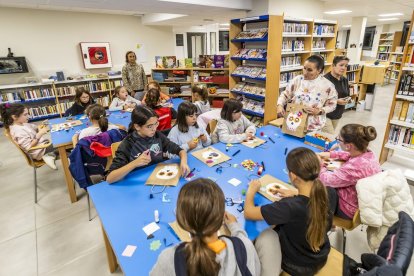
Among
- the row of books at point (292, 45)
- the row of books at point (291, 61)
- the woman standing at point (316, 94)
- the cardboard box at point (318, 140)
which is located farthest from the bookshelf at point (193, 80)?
the cardboard box at point (318, 140)

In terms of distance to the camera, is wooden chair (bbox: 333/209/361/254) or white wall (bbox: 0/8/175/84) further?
white wall (bbox: 0/8/175/84)

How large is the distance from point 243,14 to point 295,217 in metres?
5.38

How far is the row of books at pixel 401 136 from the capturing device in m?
3.17

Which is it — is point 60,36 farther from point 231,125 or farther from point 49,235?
point 231,125

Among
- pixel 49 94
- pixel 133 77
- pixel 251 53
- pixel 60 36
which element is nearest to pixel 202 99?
pixel 251 53

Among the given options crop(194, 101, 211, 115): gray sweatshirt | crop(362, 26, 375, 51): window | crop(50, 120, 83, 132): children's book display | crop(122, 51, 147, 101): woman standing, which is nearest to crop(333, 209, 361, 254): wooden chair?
crop(194, 101, 211, 115): gray sweatshirt

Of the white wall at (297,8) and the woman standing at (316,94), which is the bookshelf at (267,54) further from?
the woman standing at (316,94)

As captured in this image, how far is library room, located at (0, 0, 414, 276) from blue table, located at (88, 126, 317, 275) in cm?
1

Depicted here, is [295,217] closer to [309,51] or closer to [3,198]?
[3,198]

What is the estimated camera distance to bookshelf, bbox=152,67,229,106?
5855mm

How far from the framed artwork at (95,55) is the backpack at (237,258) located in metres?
7.53

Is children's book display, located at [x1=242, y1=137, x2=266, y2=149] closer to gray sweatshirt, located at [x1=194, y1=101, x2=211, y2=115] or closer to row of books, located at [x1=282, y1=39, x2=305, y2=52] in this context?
gray sweatshirt, located at [x1=194, y1=101, x2=211, y2=115]

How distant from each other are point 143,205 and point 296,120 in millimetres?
1759

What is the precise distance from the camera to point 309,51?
493 cm
